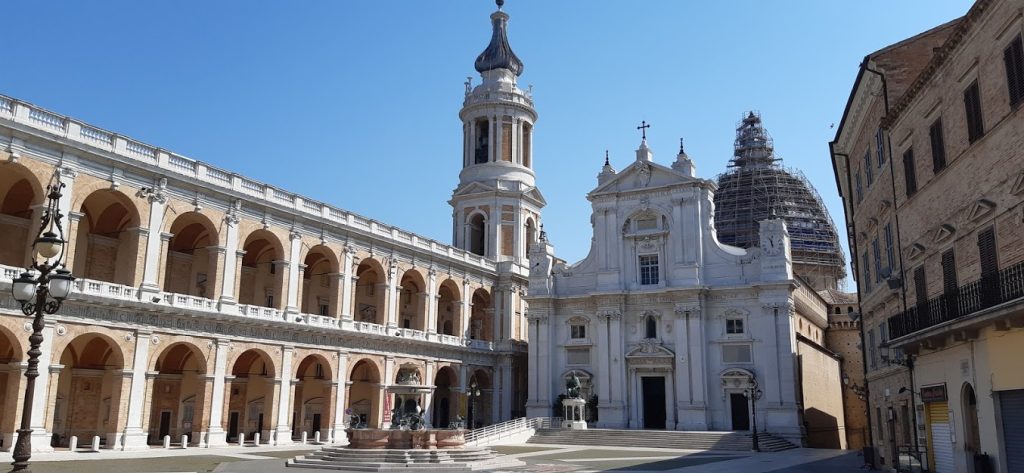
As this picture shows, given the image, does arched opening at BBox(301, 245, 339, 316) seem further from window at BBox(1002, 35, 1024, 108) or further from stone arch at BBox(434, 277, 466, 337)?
window at BBox(1002, 35, 1024, 108)

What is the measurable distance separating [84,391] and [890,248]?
32969 millimetres

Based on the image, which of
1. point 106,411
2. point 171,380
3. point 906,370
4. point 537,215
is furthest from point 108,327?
point 537,215

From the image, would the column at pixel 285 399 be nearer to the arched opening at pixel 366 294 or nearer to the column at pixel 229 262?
the column at pixel 229 262

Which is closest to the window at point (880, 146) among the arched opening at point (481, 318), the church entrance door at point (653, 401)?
the church entrance door at point (653, 401)

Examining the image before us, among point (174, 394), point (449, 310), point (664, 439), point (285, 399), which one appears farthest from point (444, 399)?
point (174, 394)

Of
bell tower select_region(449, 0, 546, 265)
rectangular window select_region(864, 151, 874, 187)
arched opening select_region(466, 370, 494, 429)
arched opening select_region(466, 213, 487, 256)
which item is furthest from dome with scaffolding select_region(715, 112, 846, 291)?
rectangular window select_region(864, 151, 874, 187)

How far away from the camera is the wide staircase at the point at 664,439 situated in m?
41.7

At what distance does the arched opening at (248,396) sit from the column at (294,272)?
10.4 feet

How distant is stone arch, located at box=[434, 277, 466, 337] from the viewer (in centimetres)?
5391

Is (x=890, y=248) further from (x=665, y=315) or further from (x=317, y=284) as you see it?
(x=317, y=284)

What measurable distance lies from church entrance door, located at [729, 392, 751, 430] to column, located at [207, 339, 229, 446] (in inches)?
1092

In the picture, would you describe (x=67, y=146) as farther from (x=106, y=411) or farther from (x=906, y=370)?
(x=906, y=370)

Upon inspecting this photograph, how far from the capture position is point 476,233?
61719 millimetres

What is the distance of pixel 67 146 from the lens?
3095cm
